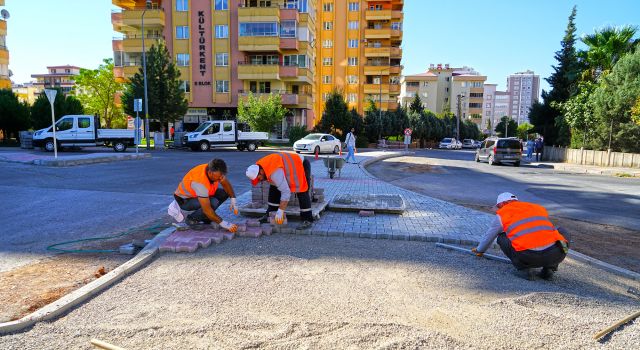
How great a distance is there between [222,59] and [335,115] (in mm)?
14788

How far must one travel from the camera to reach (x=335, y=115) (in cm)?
4259

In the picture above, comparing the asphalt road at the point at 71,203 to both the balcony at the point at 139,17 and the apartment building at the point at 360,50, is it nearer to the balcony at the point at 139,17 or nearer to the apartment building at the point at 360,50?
the balcony at the point at 139,17

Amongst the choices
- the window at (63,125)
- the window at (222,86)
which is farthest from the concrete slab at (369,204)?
the window at (222,86)

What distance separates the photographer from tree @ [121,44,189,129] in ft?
116

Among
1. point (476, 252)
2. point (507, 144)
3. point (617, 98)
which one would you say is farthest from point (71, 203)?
point (617, 98)

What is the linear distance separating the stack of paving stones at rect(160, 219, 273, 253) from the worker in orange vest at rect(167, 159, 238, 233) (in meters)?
0.13

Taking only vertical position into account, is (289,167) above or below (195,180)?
above

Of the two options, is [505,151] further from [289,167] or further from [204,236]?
[204,236]

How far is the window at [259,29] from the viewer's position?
4478 cm

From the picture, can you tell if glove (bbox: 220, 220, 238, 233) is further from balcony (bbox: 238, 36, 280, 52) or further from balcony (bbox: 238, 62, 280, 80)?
balcony (bbox: 238, 36, 280, 52)

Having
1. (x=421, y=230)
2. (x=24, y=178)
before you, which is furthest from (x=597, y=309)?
(x=24, y=178)

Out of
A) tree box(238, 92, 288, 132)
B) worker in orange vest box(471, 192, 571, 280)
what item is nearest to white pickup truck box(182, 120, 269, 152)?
tree box(238, 92, 288, 132)

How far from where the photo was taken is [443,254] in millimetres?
5645

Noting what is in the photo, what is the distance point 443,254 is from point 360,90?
6175cm
